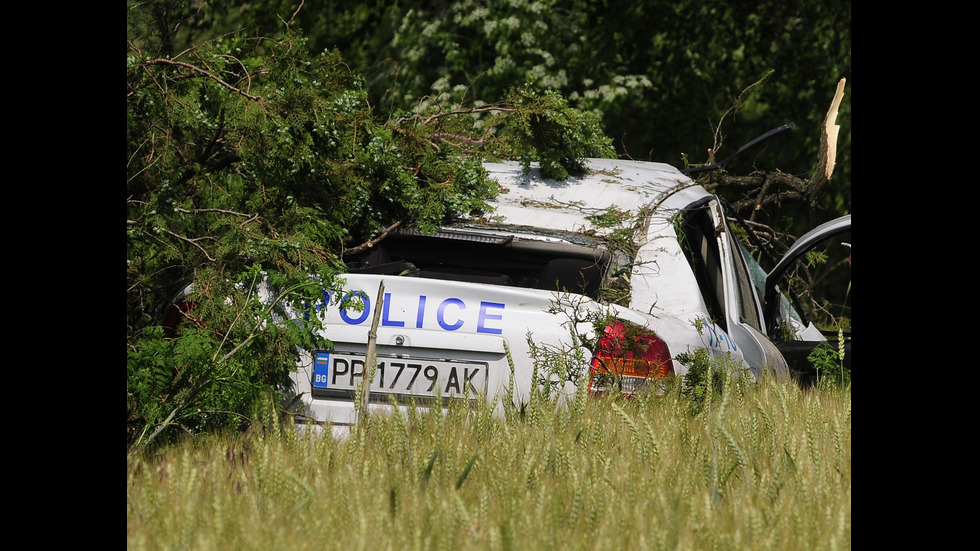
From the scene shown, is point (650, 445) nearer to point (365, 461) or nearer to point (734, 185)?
point (365, 461)

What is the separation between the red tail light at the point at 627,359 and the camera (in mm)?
4168

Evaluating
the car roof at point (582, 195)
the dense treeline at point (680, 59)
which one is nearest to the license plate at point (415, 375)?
the car roof at point (582, 195)

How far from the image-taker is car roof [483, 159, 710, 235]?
5.11 metres

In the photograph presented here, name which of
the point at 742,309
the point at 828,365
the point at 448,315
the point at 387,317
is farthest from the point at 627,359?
the point at 828,365

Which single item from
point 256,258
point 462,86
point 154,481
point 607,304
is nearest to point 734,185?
point 607,304

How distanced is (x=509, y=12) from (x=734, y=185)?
7961mm

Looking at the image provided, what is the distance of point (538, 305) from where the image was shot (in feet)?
14.0

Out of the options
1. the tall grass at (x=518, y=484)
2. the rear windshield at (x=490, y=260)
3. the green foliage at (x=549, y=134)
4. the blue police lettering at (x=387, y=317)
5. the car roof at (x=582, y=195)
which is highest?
the green foliage at (x=549, y=134)

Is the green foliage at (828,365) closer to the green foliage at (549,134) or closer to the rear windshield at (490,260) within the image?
the rear windshield at (490,260)

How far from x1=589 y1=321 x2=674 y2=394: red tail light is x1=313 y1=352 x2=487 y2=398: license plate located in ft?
1.64

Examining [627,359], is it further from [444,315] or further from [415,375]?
[415,375]

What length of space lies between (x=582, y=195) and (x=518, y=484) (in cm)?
260

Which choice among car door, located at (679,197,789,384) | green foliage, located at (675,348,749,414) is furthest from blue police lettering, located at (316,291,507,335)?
car door, located at (679,197,789,384)
